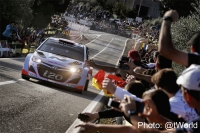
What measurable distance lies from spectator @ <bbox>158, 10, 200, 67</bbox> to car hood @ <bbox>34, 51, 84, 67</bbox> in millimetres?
8663

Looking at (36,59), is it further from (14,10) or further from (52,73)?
(14,10)

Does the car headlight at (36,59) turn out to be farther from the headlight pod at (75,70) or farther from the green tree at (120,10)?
the green tree at (120,10)

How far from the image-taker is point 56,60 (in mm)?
12984

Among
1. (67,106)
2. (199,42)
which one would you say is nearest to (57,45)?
(67,106)

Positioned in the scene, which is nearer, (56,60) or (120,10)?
(56,60)

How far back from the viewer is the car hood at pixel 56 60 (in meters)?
12.9

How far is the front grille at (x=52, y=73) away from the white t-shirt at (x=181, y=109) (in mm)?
8575

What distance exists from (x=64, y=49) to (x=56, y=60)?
1.23 metres

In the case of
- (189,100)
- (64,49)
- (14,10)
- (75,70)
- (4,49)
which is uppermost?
(189,100)

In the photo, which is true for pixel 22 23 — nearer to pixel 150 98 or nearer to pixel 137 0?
pixel 150 98

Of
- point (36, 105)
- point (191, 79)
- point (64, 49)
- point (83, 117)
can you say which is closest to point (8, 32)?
point (64, 49)

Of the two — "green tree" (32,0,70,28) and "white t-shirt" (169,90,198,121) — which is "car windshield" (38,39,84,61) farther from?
"green tree" (32,0,70,28)

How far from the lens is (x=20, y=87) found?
457 inches

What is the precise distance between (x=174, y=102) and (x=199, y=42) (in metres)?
0.72
